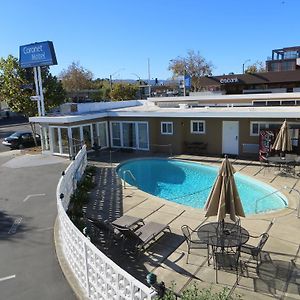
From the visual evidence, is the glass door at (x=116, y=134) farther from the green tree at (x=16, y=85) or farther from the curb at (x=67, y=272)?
the curb at (x=67, y=272)

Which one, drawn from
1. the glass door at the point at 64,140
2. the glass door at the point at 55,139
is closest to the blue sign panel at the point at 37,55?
the glass door at the point at 55,139

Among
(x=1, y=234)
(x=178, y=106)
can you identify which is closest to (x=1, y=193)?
(x=1, y=234)

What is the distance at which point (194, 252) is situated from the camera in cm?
916

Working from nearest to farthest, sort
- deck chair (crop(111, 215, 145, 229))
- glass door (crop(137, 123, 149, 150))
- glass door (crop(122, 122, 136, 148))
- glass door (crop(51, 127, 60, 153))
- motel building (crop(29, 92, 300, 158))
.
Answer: deck chair (crop(111, 215, 145, 229)), motel building (crop(29, 92, 300, 158)), glass door (crop(51, 127, 60, 153)), glass door (crop(137, 123, 149, 150)), glass door (crop(122, 122, 136, 148))

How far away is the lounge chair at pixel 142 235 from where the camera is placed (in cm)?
903

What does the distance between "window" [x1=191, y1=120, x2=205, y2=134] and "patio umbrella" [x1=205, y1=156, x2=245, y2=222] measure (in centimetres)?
1463

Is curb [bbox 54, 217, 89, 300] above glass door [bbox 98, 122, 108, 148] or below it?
below

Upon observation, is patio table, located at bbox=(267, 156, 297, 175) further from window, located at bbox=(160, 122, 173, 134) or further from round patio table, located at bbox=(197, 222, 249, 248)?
round patio table, located at bbox=(197, 222, 249, 248)

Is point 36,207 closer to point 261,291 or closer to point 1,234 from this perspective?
point 1,234

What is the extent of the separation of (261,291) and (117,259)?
376 cm

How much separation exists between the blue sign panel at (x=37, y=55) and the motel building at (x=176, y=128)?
420cm

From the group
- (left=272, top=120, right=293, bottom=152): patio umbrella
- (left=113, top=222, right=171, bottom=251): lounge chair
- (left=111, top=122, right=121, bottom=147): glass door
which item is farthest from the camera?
(left=111, top=122, right=121, bottom=147): glass door

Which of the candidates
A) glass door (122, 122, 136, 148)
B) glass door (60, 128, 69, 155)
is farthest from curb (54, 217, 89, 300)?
glass door (122, 122, 136, 148)

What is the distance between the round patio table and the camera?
8317 mm
